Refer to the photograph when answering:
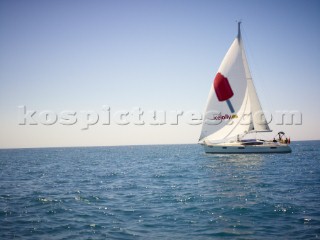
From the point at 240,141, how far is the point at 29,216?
36729mm

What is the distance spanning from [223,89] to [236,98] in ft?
8.52

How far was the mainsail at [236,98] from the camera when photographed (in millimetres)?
44250

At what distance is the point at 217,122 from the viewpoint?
45.2 metres

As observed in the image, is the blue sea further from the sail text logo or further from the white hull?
the sail text logo

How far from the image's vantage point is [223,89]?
44.3m

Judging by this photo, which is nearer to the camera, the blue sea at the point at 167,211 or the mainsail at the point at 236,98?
the blue sea at the point at 167,211

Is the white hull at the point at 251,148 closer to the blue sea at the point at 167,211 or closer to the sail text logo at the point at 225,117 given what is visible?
the sail text logo at the point at 225,117

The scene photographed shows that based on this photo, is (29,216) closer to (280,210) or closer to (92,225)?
(92,225)

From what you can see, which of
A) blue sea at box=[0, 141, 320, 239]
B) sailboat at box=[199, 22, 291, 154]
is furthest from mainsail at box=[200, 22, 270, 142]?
blue sea at box=[0, 141, 320, 239]

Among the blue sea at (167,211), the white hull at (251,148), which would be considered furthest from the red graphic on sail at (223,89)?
the blue sea at (167,211)

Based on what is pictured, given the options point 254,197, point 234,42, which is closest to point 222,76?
point 234,42

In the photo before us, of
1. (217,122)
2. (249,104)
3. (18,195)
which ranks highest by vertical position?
(249,104)

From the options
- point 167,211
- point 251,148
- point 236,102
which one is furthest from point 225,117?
point 167,211

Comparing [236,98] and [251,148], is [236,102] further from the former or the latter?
[251,148]
